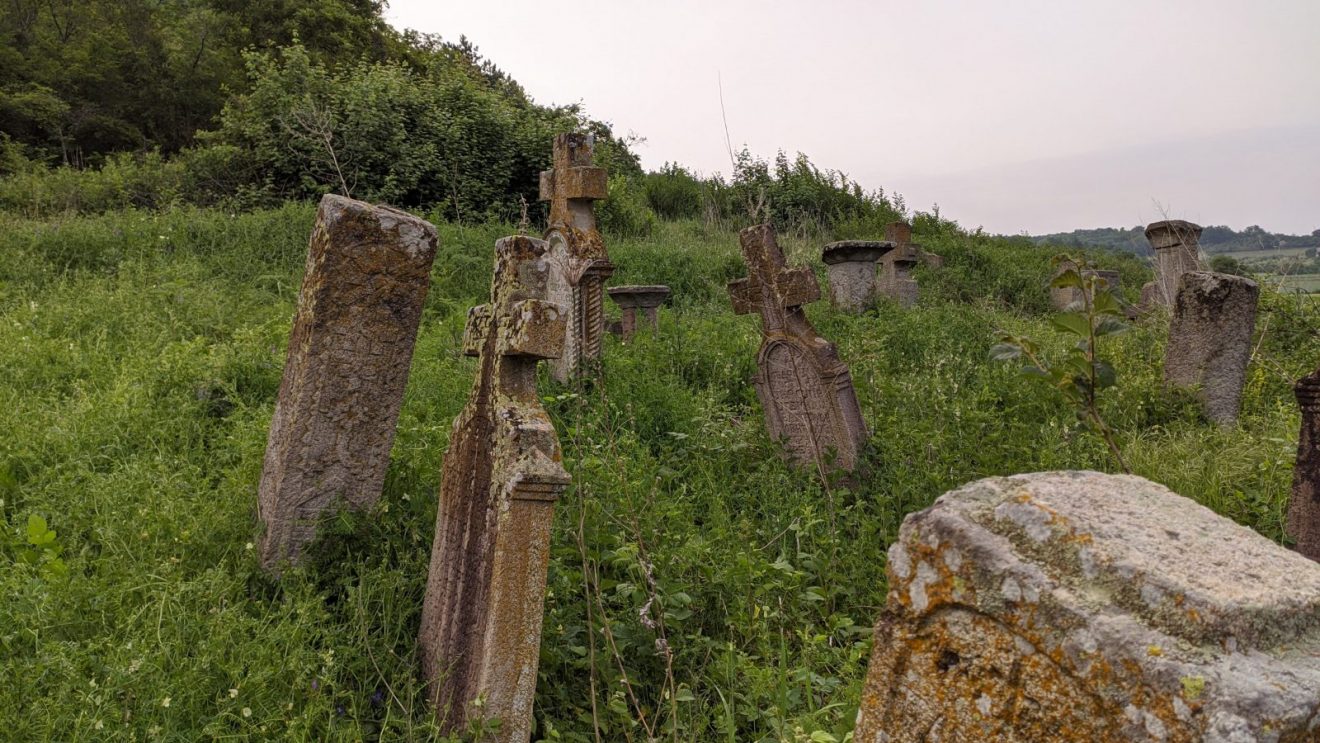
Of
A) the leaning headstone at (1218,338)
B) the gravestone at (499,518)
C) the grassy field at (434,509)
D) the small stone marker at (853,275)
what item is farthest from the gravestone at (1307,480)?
the small stone marker at (853,275)

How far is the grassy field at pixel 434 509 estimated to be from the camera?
3.08 m

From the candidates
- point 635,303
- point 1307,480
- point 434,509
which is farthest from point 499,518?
point 635,303

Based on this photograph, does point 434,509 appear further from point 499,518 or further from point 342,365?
point 499,518

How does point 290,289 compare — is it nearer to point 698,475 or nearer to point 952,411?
point 698,475

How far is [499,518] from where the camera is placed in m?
3.11

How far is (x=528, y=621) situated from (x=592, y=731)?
1.77 feet

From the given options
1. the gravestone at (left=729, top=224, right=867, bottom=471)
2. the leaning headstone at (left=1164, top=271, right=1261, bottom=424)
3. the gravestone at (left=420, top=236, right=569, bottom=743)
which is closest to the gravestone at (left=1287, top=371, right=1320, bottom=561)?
the gravestone at (left=729, top=224, right=867, bottom=471)

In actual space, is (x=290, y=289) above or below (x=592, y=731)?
above

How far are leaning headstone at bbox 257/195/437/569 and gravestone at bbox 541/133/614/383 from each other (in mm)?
3160

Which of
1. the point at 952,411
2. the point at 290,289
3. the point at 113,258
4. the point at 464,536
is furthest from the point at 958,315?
the point at 113,258

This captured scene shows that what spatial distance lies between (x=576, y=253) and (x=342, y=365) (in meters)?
4.29

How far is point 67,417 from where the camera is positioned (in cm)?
505

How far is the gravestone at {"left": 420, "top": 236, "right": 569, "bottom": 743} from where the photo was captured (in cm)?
302

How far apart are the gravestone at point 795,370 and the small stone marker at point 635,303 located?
2.61 metres
